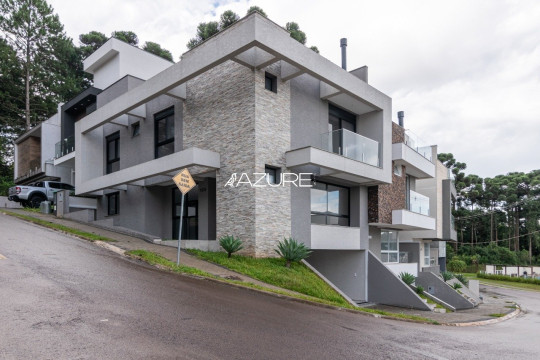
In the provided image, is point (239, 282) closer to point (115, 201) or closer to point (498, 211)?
point (115, 201)

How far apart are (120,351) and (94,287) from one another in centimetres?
379

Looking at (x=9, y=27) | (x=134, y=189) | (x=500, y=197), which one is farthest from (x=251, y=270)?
(x=500, y=197)

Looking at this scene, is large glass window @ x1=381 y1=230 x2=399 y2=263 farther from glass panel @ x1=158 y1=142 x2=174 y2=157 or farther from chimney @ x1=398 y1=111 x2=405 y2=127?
glass panel @ x1=158 y1=142 x2=174 y2=157

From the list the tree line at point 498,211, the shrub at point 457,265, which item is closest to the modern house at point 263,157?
the shrub at point 457,265

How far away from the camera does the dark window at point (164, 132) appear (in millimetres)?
19391

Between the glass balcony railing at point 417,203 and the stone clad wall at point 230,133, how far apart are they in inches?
495

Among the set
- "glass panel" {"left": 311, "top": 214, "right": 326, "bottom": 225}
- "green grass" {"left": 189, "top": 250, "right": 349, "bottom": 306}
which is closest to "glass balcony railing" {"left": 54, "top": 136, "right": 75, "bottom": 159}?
"green grass" {"left": 189, "top": 250, "right": 349, "bottom": 306}

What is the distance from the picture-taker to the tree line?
6366 centimetres

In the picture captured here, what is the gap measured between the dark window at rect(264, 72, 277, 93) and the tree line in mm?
53828

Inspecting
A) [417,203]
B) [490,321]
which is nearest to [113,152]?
[417,203]

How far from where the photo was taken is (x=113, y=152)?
23.4m

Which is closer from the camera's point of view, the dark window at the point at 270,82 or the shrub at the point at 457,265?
the dark window at the point at 270,82

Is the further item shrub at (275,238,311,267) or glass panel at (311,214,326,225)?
glass panel at (311,214,326,225)

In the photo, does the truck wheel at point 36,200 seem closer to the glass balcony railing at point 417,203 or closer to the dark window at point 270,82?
the dark window at point 270,82
